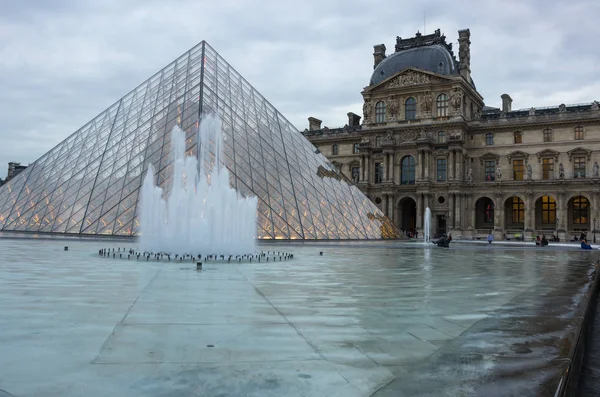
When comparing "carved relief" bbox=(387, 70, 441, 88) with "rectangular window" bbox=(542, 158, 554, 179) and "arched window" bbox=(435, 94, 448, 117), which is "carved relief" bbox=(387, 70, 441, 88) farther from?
"rectangular window" bbox=(542, 158, 554, 179)

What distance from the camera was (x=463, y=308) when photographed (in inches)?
277

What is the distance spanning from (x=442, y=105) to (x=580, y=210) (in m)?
16.7

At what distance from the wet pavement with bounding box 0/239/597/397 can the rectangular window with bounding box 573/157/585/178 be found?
42.9 metres

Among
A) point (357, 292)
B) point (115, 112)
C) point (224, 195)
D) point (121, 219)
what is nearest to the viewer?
point (357, 292)

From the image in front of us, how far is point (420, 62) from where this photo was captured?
5425cm

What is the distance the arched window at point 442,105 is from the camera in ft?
168

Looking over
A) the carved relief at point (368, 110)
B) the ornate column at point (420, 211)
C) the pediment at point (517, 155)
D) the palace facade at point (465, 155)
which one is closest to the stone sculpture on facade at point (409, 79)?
the palace facade at point (465, 155)

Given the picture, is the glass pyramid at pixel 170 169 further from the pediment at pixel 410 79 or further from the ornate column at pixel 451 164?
the pediment at pixel 410 79

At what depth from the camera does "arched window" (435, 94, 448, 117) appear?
51.2 meters

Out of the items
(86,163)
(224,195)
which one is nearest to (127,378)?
(224,195)

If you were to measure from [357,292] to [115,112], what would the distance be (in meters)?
30.3

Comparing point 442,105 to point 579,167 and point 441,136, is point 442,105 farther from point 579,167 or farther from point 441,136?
point 579,167

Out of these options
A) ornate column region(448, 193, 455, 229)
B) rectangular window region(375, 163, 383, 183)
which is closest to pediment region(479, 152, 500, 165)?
ornate column region(448, 193, 455, 229)

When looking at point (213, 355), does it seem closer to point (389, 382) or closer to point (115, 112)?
point (389, 382)
